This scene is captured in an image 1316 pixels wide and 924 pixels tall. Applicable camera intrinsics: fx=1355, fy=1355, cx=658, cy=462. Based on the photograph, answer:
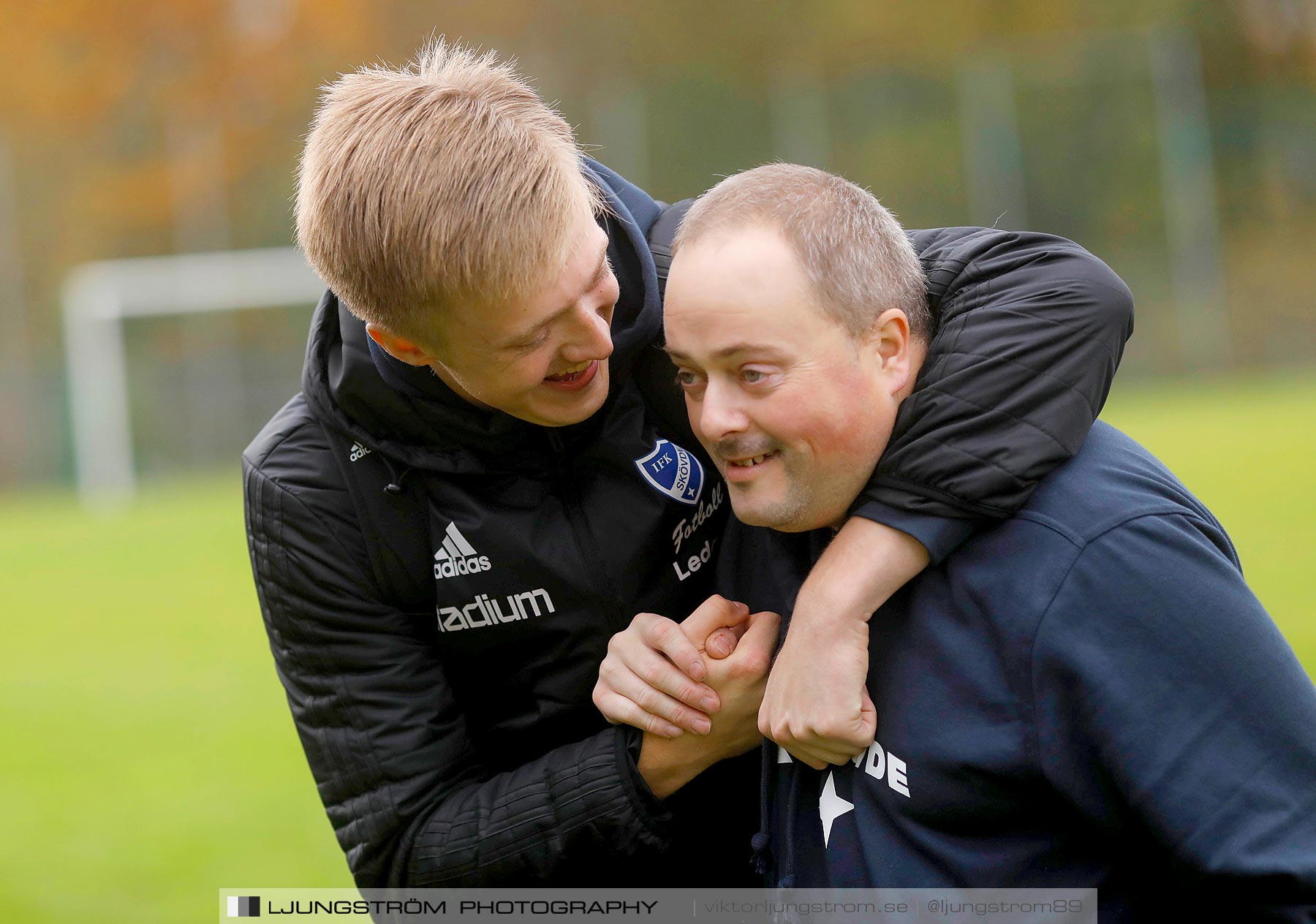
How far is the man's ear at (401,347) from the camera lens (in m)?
2.44

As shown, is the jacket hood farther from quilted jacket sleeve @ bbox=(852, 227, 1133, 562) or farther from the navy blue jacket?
the navy blue jacket

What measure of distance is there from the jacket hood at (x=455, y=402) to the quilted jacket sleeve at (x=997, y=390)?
22.5 inches

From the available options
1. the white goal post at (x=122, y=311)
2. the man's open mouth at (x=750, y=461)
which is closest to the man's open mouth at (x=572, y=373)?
the man's open mouth at (x=750, y=461)

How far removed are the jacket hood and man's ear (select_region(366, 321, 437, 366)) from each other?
0.05m

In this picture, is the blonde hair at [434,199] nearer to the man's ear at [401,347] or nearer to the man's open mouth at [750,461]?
the man's ear at [401,347]

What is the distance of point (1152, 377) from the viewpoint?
20375 mm

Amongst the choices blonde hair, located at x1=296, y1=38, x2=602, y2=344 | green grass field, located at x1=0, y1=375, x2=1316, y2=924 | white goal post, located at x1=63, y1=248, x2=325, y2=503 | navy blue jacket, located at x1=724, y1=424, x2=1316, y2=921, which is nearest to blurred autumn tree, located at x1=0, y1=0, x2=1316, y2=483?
white goal post, located at x1=63, y1=248, x2=325, y2=503

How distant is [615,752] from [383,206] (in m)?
1.05

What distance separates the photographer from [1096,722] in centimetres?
182

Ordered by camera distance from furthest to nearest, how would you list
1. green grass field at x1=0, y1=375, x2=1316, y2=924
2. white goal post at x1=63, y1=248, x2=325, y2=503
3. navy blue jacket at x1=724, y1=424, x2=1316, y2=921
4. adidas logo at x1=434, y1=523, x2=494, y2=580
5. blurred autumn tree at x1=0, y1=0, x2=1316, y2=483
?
white goal post at x1=63, y1=248, x2=325, y2=503 → blurred autumn tree at x1=0, y1=0, x2=1316, y2=483 → green grass field at x1=0, y1=375, x2=1316, y2=924 → adidas logo at x1=434, y1=523, x2=494, y2=580 → navy blue jacket at x1=724, y1=424, x2=1316, y2=921

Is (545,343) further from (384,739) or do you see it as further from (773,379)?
(384,739)

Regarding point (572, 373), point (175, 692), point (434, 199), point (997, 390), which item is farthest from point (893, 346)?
point (175, 692)

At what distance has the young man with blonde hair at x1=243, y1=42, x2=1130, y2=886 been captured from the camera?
2.31 metres

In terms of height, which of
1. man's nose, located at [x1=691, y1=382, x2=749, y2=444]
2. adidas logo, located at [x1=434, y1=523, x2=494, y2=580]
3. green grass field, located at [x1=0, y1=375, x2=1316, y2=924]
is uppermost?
man's nose, located at [x1=691, y1=382, x2=749, y2=444]
